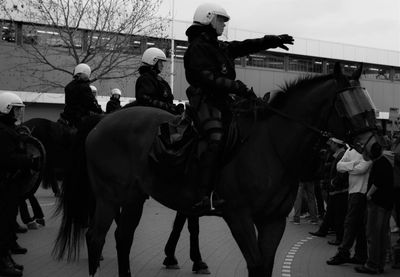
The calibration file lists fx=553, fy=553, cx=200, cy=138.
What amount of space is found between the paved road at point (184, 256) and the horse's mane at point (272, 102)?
3.06m

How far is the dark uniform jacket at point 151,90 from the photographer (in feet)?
25.5

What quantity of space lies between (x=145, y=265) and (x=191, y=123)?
3.29m

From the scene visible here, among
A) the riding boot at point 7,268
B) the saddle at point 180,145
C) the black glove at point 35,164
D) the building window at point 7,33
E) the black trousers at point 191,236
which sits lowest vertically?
the riding boot at point 7,268

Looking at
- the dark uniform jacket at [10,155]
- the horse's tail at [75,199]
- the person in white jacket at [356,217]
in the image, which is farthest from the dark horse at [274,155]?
the person in white jacket at [356,217]

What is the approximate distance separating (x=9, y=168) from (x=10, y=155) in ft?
0.66

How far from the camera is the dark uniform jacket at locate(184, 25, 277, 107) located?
17.9 feet

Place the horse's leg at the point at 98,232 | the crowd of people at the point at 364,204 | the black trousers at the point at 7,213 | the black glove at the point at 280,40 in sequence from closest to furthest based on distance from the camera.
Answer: the black glove at the point at 280,40 → the horse's leg at the point at 98,232 → the black trousers at the point at 7,213 → the crowd of people at the point at 364,204

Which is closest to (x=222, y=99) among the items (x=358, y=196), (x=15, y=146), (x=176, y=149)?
(x=176, y=149)

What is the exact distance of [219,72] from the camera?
558 cm

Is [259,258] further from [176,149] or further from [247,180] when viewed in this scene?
[176,149]

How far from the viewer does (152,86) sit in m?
7.80

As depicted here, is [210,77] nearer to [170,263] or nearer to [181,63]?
[170,263]

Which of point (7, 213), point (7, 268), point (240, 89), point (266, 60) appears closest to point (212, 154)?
point (240, 89)

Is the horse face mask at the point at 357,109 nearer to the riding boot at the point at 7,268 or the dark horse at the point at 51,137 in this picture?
the riding boot at the point at 7,268
